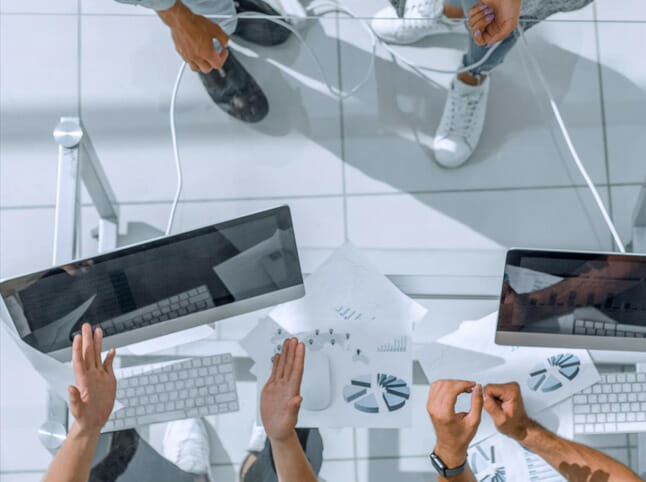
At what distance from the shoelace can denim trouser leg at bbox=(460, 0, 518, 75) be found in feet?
0.21

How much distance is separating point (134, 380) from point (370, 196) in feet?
2.23

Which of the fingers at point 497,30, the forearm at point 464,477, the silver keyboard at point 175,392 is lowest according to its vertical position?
the forearm at point 464,477

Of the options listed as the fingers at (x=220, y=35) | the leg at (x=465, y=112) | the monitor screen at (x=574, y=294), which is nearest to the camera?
the monitor screen at (x=574, y=294)

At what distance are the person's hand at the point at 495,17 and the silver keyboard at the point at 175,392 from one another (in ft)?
Result: 2.43

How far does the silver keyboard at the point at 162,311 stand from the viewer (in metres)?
1.16

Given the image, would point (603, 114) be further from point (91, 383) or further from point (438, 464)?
point (91, 383)

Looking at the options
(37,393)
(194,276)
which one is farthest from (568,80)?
(37,393)

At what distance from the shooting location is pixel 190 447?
1349 millimetres

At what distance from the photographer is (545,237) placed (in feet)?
4.93

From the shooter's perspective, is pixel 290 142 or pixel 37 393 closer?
pixel 290 142

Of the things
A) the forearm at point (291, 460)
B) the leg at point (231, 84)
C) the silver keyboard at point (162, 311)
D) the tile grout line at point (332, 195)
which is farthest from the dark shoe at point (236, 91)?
the forearm at point (291, 460)

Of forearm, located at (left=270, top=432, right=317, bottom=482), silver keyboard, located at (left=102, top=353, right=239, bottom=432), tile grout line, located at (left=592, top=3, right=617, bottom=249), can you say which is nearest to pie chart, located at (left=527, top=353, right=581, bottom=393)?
tile grout line, located at (left=592, top=3, right=617, bottom=249)

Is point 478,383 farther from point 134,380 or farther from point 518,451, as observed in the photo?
point 134,380

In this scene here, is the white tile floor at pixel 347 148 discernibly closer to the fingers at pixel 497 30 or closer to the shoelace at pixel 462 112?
the shoelace at pixel 462 112
